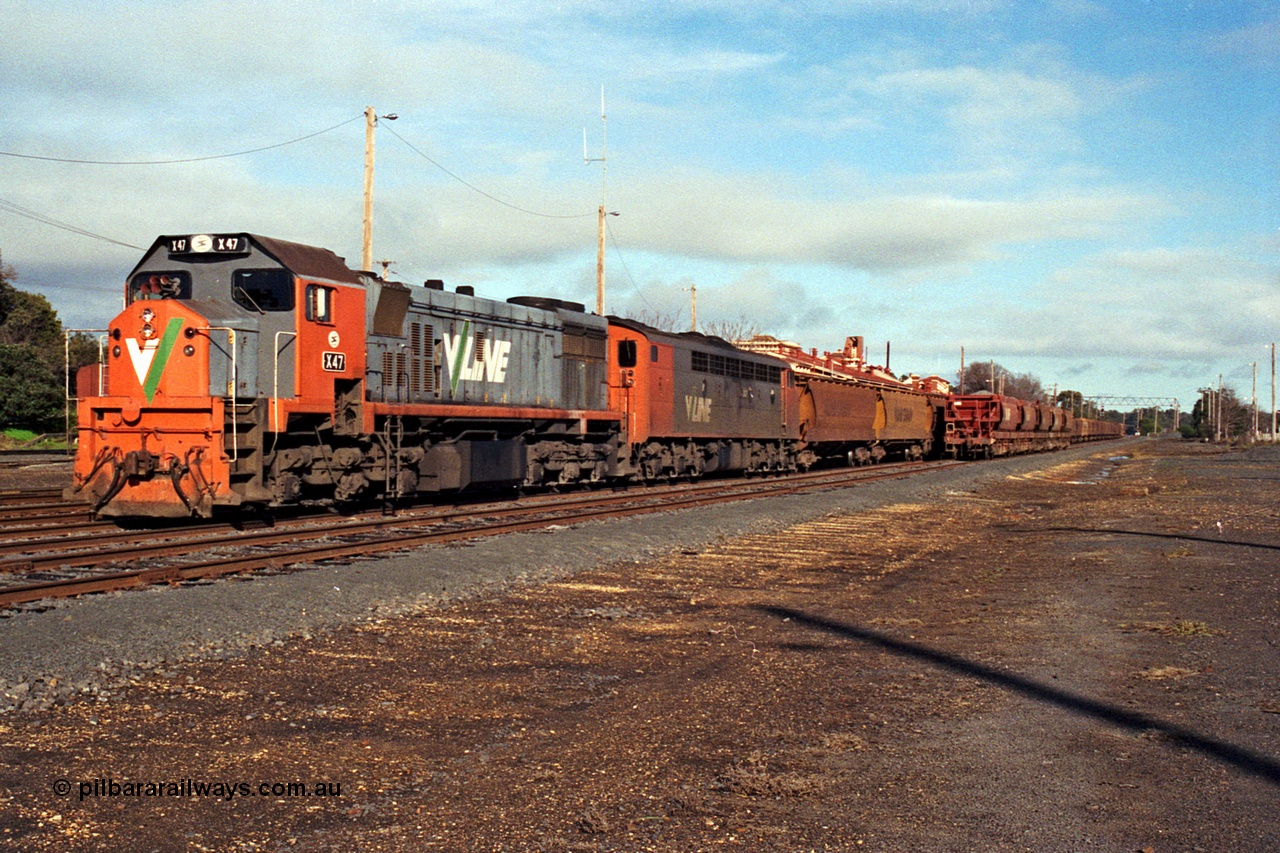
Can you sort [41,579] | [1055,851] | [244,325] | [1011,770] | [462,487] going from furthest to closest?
[462,487], [244,325], [41,579], [1011,770], [1055,851]

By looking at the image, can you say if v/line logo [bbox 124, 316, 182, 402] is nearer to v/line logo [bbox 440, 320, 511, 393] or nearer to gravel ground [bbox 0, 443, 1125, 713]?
gravel ground [bbox 0, 443, 1125, 713]

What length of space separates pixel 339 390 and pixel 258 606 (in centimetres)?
708

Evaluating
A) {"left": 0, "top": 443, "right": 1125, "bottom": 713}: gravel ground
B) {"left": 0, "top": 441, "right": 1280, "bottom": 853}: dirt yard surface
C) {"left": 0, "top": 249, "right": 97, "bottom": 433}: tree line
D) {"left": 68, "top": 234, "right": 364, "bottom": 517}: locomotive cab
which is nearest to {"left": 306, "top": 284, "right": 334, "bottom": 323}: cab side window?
{"left": 68, "top": 234, "right": 364, "bottom": 517}: locomotive cab

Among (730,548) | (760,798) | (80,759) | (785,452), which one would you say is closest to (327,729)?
(80,759)

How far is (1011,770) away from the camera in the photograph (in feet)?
16.6

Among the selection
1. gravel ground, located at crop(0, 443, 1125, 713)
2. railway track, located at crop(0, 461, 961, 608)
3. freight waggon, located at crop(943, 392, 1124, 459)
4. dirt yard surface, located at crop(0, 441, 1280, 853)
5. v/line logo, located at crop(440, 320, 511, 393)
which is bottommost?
dirt yard surface, located at crop(0, 441, 1280, 853)

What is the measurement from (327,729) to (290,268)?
33.0 feet

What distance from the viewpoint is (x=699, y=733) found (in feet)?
18.7

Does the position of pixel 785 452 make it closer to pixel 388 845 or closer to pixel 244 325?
pixel 244 325

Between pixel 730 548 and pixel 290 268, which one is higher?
pixel 290 268

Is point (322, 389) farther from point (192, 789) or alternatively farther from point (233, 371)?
point (192, 789)

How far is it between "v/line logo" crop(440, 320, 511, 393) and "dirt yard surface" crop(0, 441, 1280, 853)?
827 cm

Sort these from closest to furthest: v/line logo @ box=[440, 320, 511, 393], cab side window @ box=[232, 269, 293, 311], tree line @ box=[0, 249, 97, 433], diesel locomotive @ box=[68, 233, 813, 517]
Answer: diesel locomotive @ box=[68, 233, 813, 517] → cab side window @ box=[232, 269, 293, 311] → v/line logo @ box=[440, 320, 511, 393] → tree line @ box=[0, 249, 97, 433]

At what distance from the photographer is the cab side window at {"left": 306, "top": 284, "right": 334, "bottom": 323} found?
14.7 m
